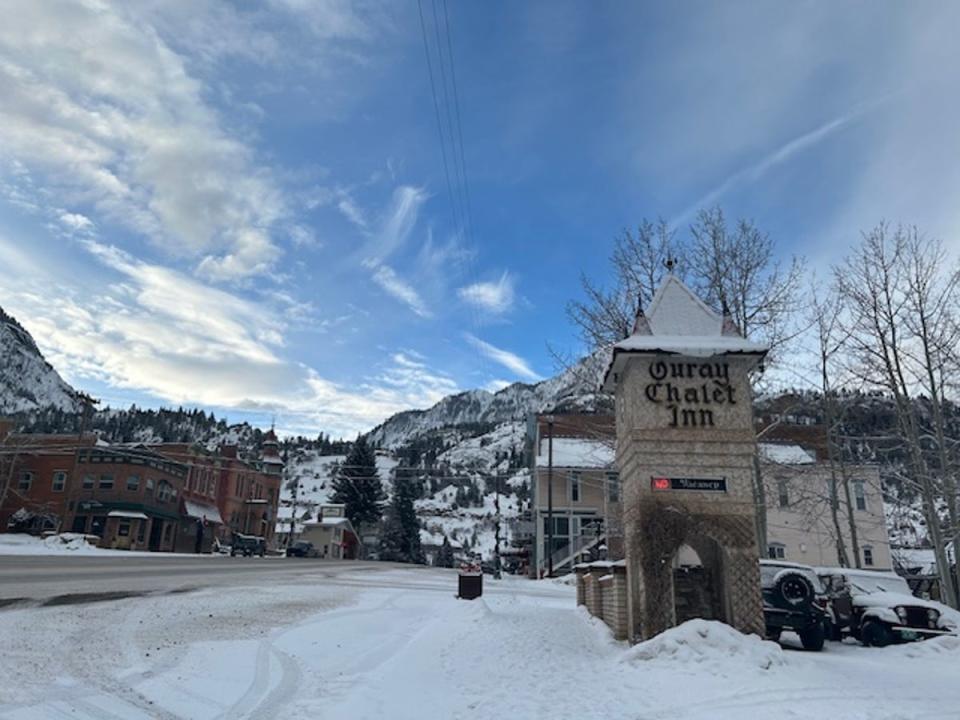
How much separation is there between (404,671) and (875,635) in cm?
1103

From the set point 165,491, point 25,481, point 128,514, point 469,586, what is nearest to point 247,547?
point 165,491

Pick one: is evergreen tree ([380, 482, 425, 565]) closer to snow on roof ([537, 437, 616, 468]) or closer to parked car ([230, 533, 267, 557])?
parked car ([230, 533, 267, 557])

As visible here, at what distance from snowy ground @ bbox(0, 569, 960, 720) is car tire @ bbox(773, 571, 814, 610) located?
1.03 metres

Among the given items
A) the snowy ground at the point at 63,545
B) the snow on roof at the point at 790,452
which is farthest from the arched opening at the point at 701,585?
the snow on roof at the point at 790,452

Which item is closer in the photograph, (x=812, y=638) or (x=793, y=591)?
Answer: (x=812, y=638)

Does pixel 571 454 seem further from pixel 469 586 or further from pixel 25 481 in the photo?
pixel 25 481

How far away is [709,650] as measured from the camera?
33.4 feet

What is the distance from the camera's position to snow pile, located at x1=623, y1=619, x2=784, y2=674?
9.72 m

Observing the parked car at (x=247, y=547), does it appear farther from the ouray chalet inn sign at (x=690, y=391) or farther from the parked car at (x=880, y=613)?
the ouray chalet inn sign at (x=690, y=391)

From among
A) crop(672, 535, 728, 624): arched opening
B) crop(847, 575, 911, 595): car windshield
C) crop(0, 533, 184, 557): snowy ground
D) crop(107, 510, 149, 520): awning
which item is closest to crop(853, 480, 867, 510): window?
crop(847, 575, 911, 595): car windshield

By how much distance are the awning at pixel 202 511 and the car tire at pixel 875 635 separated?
54928 millimetres

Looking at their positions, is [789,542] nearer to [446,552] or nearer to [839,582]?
[839,582]

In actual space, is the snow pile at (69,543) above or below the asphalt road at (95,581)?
above

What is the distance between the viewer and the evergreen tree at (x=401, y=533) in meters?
74.2
